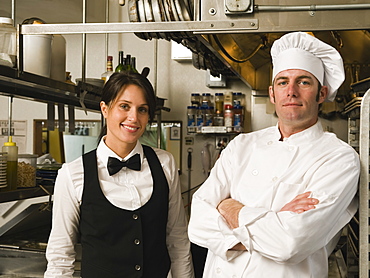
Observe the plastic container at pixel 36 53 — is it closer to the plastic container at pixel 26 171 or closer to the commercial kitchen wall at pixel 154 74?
the plastic container at pixel 26 171

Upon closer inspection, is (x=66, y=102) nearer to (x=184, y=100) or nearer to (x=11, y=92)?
(x=11, y=92)

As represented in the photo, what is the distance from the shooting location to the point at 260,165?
1.77 m

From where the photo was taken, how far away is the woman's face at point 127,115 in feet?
6.52

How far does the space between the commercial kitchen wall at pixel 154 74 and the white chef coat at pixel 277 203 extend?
2702 millimetres

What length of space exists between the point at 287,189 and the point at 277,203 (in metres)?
0.06

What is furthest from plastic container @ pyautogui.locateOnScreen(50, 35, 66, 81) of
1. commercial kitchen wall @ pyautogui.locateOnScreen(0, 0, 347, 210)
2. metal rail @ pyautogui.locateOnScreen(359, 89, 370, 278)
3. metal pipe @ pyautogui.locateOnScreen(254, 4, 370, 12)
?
commercial kitchen wall @ pyautogui.locateOnScreen(0, 0, 347, 210)

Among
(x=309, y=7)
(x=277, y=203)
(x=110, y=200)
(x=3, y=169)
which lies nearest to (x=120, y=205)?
(x=110, y=200)

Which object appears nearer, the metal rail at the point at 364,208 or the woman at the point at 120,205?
the metal rail at the point at 364,208

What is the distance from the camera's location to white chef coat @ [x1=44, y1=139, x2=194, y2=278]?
1959 mm

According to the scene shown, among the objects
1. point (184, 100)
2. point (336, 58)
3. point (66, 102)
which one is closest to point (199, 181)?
point (184, 100)

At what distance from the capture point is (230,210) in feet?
5.56

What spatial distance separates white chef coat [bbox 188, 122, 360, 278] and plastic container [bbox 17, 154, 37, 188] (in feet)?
3.88

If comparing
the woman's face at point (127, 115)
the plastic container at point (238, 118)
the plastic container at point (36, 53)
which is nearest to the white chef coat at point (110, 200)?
the woman's face at point (127, 115)

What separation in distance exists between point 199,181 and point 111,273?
108 inches
